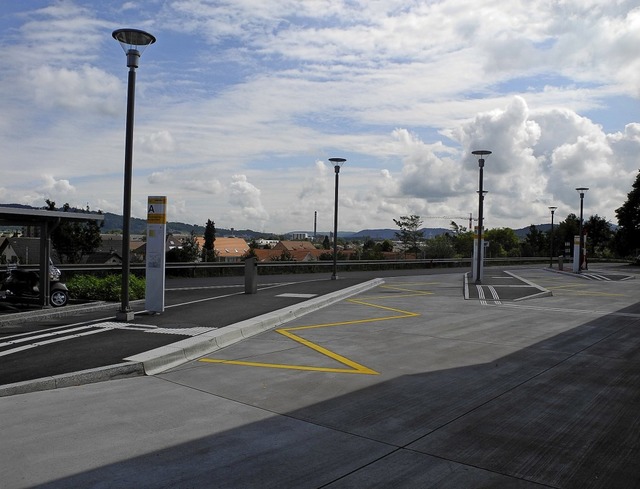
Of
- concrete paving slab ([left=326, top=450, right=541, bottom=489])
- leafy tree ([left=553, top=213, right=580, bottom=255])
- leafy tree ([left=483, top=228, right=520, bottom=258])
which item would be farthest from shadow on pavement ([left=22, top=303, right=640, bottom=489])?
leafy tree ([left=483, top=228, right=520, bottom=258])

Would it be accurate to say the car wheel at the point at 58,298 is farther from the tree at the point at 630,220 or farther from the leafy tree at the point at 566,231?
Result: the leafy tree at the point at 566,231

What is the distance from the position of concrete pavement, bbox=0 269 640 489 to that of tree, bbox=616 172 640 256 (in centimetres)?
5824

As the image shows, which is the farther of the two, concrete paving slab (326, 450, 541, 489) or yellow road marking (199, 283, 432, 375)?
yellow road marking (199, 283, 432, 375)

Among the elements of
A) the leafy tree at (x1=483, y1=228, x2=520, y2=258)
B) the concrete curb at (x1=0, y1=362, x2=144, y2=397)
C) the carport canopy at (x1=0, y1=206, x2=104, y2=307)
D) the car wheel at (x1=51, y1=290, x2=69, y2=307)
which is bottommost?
the concrete curb at (x1=0, y1=362, x2=144, y2=397)

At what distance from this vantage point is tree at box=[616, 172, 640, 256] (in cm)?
6125

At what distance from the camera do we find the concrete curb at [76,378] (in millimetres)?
6590

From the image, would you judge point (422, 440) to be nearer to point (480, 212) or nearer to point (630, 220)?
point (480, 212)

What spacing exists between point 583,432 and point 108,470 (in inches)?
167

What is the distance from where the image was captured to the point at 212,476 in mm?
4301

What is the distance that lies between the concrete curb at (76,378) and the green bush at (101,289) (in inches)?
301

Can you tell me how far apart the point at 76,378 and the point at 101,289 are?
27.8ft

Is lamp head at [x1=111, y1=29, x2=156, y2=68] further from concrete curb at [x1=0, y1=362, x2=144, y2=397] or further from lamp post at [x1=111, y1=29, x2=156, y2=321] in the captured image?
concrete curb at [x1=0, y1=362, x2=144, y2=397]

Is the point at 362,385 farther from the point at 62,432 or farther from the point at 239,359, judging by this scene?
the point at 62,432

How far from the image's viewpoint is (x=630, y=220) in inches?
2427
